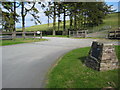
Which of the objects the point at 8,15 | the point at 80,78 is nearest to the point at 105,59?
the point at 80,78

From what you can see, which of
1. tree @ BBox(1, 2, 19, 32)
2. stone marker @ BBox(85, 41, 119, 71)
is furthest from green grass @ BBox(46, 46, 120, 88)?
tree @ BBox(1, 2, 19, 32)

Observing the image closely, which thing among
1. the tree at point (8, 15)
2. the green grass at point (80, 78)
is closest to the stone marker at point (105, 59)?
the green grass at point (80, 78)

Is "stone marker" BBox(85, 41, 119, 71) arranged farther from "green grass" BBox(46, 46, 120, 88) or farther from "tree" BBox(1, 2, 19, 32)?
"tree" BBox(1, 2, 19, 32)

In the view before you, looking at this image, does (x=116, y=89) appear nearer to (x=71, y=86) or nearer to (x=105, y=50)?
(x=71, y=86)

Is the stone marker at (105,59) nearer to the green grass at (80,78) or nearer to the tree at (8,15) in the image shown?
the green grass at (80,78)

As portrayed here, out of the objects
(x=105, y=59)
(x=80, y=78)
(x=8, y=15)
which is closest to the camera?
(x=80, y=78)

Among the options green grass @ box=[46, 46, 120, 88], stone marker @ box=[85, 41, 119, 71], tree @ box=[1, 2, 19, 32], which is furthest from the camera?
tree @ box=[1, 2, 19, 32]

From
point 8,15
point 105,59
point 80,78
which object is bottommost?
point 80,78

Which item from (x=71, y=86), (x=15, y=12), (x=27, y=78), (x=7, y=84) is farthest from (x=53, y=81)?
(x=15, y=12)

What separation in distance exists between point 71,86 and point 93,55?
2.33 meters

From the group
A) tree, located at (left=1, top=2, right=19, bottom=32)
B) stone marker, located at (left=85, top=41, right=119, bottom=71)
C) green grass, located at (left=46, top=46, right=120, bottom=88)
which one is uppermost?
tree, located at (left=1, top=2, right=19, bottom=32)

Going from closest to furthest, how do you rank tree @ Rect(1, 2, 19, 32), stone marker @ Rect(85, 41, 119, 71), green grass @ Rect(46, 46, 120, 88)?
green grass @ Rect(46, 46, 120, 88) < stone marker @ Rect(85, 41, 119, 71) < tree @ Rect(1, 2, 19, 32)

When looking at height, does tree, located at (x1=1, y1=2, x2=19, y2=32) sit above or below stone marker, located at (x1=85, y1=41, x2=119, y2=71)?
above

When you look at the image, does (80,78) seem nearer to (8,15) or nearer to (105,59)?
(105,59)
